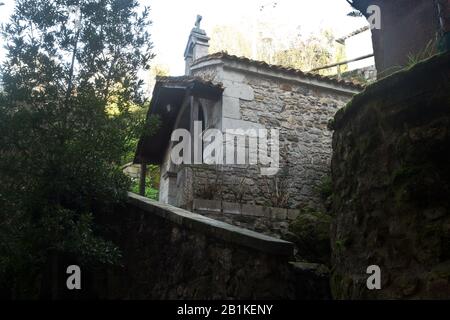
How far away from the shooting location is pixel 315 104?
8.90 m

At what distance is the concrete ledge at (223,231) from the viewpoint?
3279 millimetres

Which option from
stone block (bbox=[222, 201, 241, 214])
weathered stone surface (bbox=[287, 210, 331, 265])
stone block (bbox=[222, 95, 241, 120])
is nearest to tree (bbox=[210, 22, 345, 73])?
stone block (bbox=[222, 95, 241, 120])

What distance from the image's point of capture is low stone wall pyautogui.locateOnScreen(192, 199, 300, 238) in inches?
279

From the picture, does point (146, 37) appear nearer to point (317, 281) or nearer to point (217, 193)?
point (217, 193)

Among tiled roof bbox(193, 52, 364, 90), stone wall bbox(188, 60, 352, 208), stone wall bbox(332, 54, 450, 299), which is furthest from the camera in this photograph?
tiled roof bbox(193, 52, 364, 90)

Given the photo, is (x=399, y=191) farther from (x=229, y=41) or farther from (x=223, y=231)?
A: (x=229, y=41)

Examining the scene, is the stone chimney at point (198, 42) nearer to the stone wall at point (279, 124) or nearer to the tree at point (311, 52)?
the stone wall at point (279, 124)

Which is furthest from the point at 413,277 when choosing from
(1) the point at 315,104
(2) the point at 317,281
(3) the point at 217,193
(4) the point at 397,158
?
(1) the point at 315,104

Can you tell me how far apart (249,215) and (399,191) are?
16.5 ft

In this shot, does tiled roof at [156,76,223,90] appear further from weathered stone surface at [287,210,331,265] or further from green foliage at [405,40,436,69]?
green foliage at [405,40,436,69]

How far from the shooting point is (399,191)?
7.98ft

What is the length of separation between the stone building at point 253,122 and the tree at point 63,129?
2.06m

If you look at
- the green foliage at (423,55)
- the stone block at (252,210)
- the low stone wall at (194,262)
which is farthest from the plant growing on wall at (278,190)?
the green foliage at (423,55)

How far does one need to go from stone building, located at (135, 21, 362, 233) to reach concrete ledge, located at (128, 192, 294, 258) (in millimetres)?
2213
